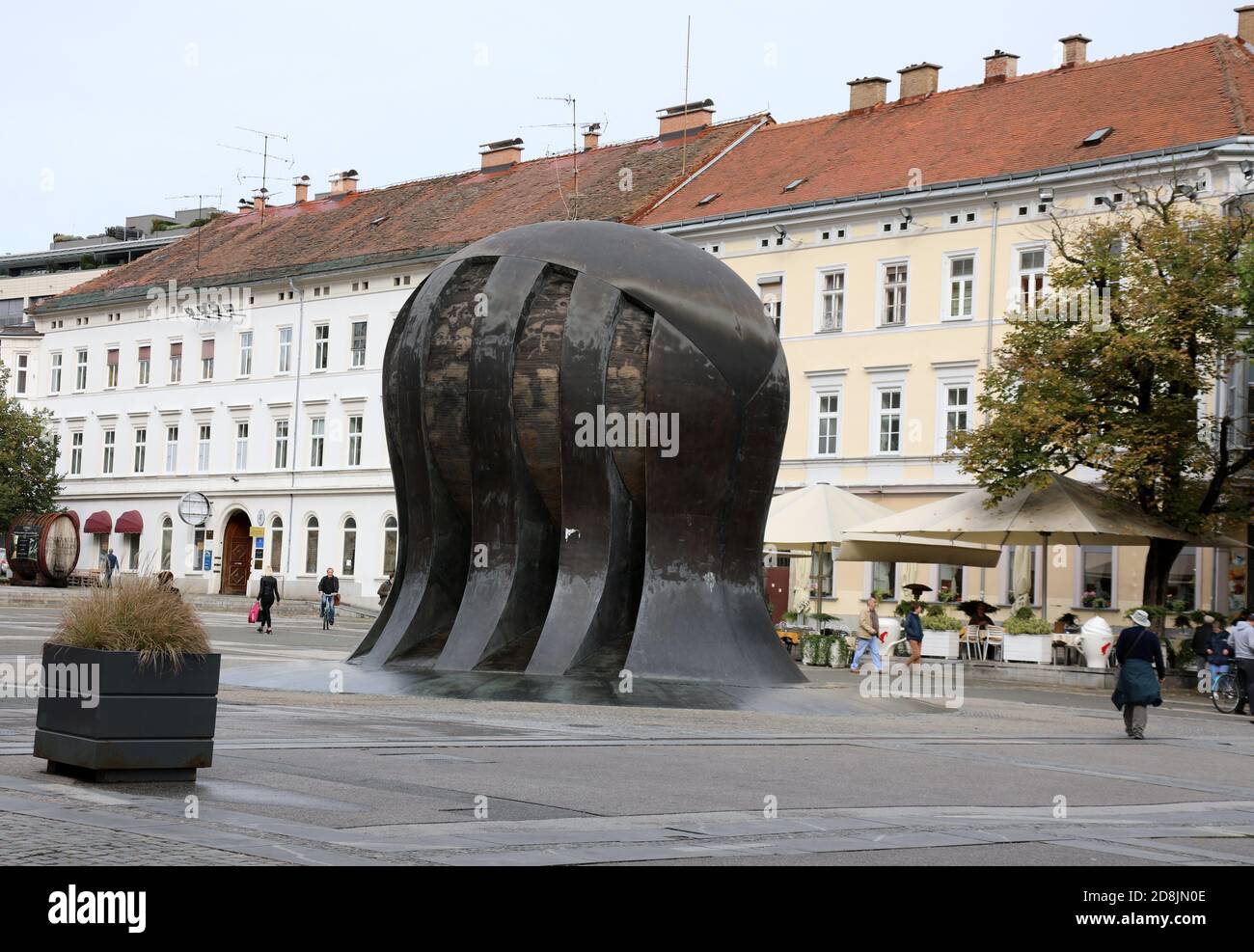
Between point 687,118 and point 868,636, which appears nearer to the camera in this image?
point 868,636

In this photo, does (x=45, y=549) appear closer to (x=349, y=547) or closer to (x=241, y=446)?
(x=241, y=446)

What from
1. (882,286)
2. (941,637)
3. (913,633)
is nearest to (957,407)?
(882,286)

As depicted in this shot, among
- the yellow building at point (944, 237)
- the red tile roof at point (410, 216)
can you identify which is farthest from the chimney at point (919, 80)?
the red tile roof at point (410, 216)

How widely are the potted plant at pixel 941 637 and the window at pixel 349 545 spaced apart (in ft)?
103

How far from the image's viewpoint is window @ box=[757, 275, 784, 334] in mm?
53312

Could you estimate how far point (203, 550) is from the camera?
2790 inches

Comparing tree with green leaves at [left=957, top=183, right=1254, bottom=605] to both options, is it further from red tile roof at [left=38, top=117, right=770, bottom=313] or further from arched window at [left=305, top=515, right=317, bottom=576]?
arched window at [left=305, top=515, right=317, bottom=576]

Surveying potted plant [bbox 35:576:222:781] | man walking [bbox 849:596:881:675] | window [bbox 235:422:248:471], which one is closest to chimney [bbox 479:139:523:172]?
window [bbox 235:422:248:471]

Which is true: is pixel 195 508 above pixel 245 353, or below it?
below

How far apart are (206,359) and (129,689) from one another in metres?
63.7

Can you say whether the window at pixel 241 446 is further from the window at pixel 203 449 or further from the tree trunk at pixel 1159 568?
the tree trunk at pixel 1159 568

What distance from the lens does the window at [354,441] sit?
217 feet

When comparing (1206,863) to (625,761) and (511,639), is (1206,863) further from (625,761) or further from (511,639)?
(511,639)
